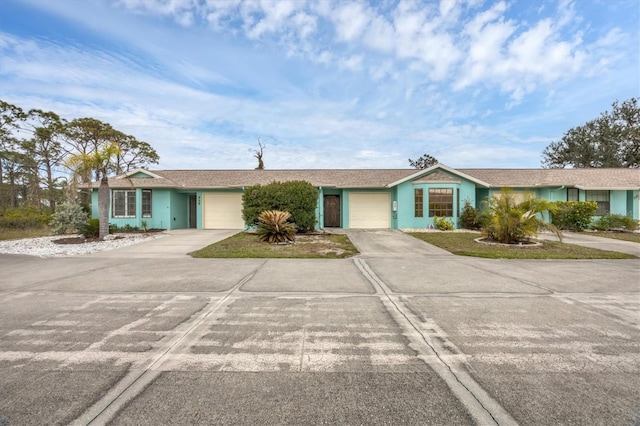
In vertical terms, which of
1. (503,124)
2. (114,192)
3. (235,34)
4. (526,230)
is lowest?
(526,230)

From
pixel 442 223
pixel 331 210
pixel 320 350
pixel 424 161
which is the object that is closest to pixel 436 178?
pixel 442 223

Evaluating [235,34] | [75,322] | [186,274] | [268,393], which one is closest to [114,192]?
[235,34]

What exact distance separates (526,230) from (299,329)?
34.7 ft

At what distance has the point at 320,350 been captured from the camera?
305cm

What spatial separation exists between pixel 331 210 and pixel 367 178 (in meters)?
3.37

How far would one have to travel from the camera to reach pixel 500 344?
3.20 meters

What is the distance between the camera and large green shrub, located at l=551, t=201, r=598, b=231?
16047mm

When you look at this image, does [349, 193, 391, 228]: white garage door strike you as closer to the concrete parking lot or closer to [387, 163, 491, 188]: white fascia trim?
[387, 163, 491, 188]: white fascia trim

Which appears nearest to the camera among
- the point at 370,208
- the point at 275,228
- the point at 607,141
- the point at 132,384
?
the point at 132,384

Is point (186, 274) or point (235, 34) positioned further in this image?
point (235, 34)

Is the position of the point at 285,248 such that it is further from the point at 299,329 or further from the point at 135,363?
the point at 135,363

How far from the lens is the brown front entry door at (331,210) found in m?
19.3

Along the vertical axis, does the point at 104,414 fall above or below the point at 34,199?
below

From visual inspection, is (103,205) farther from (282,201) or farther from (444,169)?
(444,169)
